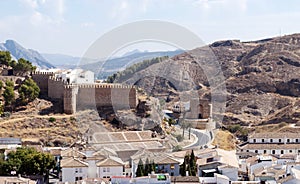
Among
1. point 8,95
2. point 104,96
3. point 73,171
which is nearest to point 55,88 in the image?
point 8,95

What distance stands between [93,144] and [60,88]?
646 cm

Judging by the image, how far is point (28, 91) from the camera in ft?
92.1

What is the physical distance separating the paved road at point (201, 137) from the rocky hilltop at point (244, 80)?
10.5 m

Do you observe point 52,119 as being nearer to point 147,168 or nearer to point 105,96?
point 105,96

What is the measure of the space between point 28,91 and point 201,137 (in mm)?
9978

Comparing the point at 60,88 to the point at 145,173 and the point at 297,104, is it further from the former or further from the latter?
the point at 297,104

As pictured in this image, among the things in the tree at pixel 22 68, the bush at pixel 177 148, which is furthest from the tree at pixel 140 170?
the tree at pixel 22 68

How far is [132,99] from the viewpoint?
27.9 metres

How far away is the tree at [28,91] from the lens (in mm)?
28047

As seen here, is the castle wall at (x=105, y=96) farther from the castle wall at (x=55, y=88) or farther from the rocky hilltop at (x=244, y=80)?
the rocky hilltop at (x=244, y=80)

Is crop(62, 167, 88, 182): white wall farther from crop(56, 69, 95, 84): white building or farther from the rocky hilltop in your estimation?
the rocky hilltop

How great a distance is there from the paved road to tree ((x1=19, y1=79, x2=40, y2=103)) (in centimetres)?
904

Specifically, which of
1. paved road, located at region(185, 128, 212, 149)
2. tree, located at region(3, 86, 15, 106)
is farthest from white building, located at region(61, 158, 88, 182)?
tree, located at region(3, 86, 15, 106)

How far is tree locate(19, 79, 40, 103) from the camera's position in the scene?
92.0ft
